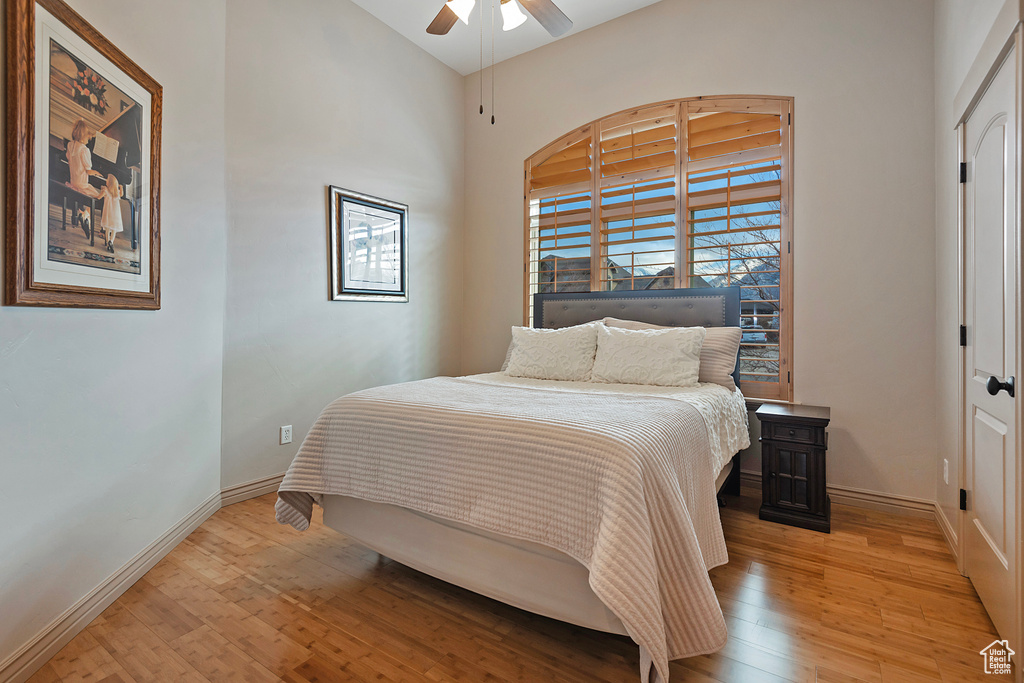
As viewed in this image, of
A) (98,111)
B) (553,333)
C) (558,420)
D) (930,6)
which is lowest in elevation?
(558,420)

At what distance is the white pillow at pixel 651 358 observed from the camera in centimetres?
269

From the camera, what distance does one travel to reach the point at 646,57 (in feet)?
11.8

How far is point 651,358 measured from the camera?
2771 mm

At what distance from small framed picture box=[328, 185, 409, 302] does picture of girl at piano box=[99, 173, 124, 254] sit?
148 cm

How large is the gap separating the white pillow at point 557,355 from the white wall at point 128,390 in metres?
1.77

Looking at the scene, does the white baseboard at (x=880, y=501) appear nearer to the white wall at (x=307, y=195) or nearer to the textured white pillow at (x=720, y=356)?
the textured white pillow at (x=720, y=356)

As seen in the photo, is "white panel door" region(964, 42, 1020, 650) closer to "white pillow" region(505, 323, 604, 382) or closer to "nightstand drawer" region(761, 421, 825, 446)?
"nightstand drawer" region(761, 421, 825, 446)

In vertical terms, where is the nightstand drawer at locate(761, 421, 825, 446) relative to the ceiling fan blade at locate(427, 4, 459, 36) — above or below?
below

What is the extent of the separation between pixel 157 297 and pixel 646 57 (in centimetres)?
348

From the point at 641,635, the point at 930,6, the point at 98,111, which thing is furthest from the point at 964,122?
the point at 98,111

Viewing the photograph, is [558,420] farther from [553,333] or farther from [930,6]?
[930,6]

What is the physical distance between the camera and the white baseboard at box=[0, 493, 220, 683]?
1.44 metres

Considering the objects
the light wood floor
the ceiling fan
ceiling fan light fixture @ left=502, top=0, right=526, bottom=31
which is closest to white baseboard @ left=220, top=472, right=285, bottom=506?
the light wood floor

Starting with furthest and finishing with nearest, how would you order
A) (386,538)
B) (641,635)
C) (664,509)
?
(386,538) → (664,509) → (641,635)
